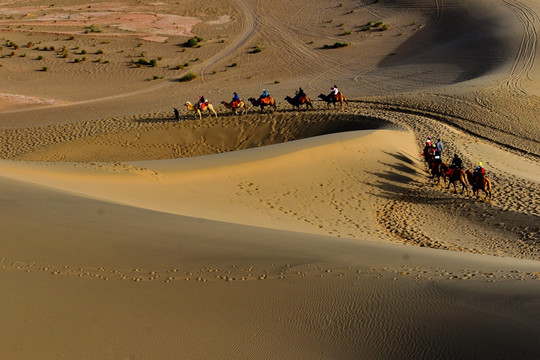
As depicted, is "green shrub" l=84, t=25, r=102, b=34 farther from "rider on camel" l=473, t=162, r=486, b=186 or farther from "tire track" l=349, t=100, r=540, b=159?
"rider on camel" l=473, t=162, r=486, b=186

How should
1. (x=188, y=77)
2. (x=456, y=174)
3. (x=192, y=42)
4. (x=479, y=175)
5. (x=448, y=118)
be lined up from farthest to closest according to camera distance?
1. (x=192, y=42)
2. (x=188, y=77)
3. (x=448, y=118)
4. (x=456, y=174)
5. (x=479, y=175)

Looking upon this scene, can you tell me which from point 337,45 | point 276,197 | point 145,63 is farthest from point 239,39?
point 276,197

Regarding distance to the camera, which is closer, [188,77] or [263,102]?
[263,102]

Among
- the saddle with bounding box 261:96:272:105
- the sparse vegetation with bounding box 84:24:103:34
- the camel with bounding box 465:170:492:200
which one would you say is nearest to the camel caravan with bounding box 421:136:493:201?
the camel with bounding box 465:170:492:200

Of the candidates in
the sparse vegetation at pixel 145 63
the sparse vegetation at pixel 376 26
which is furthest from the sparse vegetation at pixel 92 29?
the sparse vegetation at pixel 376 26

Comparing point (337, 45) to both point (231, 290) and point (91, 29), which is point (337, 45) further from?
point (231, 290)

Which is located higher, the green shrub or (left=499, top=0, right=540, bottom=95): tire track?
(left=499, top=0, right=540, bottom=95): tire track

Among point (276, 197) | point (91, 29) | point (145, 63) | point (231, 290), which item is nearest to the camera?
point (231, 290)

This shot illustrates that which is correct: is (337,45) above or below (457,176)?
above
